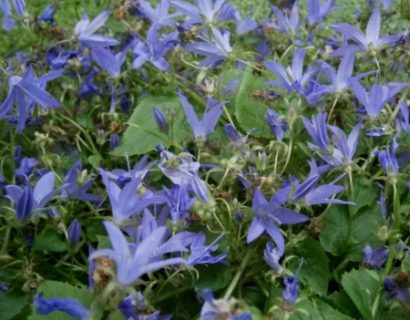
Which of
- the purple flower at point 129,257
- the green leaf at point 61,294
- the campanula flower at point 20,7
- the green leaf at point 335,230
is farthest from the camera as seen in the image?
the campanula flower at point 20,7

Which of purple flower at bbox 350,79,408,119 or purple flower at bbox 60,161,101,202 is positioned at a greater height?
purple flower at bbox 350,79,408,119

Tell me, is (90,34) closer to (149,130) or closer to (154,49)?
(154,49)

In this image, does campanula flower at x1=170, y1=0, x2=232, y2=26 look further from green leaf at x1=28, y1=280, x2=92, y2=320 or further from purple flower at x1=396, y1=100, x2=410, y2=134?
green leaf at x1=28, y1=280, x2=92, y2=320

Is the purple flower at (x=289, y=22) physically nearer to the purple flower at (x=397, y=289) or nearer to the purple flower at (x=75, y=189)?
the purple flower at (x=75, y=189)

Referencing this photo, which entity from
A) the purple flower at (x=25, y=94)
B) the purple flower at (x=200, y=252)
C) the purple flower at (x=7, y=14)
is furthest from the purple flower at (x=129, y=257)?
the purple flower at (x=7, y=14)

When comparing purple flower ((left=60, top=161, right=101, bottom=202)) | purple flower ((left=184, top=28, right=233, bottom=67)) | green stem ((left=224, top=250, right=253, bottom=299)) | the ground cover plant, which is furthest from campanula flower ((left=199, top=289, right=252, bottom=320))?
purple flower ((left=184, top=28, right=233, bottom=67))

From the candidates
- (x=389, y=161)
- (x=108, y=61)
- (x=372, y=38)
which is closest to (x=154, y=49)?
(x=108, y=61)

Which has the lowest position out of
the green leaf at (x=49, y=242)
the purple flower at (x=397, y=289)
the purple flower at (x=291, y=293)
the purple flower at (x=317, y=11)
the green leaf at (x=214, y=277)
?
the green leaf at (x=49, y=242)
